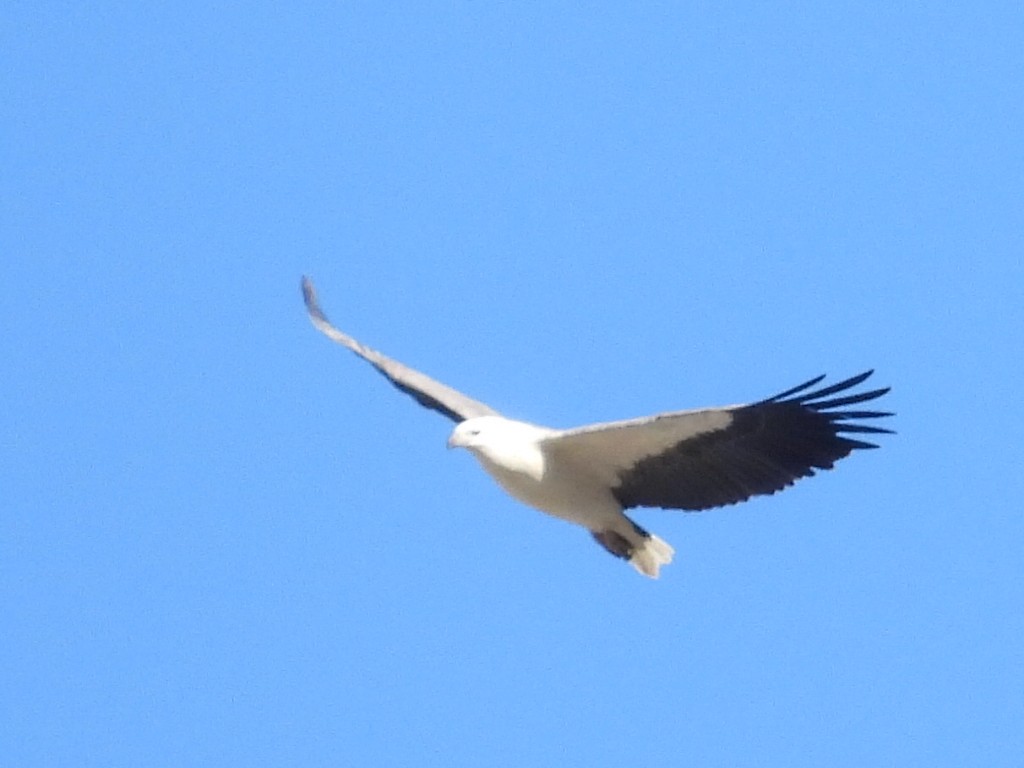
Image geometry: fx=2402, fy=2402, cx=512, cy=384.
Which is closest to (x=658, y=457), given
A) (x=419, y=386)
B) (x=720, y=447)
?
(x=720, y=447)

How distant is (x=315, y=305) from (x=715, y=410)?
14.6 ft

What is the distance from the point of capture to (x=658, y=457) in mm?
11789

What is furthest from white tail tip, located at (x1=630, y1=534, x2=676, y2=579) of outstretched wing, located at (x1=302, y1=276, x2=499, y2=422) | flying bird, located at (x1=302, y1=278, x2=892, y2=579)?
outstretched wing, located at (x1=302, y1=276, x2=499, y2=422)

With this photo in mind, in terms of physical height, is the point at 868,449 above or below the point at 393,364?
below

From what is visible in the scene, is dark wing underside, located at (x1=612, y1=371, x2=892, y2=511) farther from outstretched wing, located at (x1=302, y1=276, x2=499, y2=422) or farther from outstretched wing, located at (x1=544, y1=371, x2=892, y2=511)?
outstretched wing, located at (x1=302, y1=276, x2=499, y2=422)

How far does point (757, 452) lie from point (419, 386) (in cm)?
300

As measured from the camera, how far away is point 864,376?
37.0 ft

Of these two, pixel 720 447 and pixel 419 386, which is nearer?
pixel 720 447

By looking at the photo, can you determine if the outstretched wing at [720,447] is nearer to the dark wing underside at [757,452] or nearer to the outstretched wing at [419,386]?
the dark wing underside at [757,452]

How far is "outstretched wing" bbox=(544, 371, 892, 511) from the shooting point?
1138 cm

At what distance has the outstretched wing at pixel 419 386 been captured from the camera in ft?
44.9

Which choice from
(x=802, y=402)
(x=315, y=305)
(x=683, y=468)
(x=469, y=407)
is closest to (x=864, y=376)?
(x=802, y=402)

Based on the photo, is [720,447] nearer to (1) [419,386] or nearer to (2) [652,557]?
(2) [652,557]

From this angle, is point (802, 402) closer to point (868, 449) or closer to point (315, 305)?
point (868, 449)
